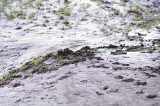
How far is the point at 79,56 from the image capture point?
567cm

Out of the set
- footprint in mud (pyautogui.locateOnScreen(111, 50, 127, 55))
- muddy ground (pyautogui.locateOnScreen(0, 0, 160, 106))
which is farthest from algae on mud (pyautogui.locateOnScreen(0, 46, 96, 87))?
footprint in mud (pyautogui.locateOnScreen(111, 50, 127, 55))

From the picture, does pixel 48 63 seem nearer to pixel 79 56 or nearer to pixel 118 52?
pixel 79 56

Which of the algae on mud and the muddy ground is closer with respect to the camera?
the muddy ground

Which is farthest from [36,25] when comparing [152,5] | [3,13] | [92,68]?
[152,5]

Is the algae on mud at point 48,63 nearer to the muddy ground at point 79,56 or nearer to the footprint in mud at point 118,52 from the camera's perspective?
the muddy ground at point 79,56

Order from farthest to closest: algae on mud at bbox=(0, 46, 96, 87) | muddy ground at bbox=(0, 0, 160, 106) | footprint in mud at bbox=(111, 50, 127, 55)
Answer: footprint in mud at bbox=(111, 50, 127, 55) < algae on mud at bbox=(0, 46, 96, 87) < muddy ground at bbox=(0, 0, 160, 106)

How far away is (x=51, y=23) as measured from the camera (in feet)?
32.1

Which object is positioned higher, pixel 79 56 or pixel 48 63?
pixel 79 56

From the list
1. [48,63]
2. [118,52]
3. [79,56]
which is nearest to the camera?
[48,63]

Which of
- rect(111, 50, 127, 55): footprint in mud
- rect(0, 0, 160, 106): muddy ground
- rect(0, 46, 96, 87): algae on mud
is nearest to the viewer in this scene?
rect(0, 0, 160, 106): muddy ground

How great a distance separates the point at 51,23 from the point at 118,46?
4542mm

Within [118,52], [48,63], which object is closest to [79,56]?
[48,63]

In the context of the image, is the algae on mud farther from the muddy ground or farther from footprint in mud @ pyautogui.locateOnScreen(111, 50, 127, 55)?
footprint in mud @ pyautogui.locateOnScreen(111, 50, 127, 55)

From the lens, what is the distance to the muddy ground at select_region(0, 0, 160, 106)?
3.36 meters
